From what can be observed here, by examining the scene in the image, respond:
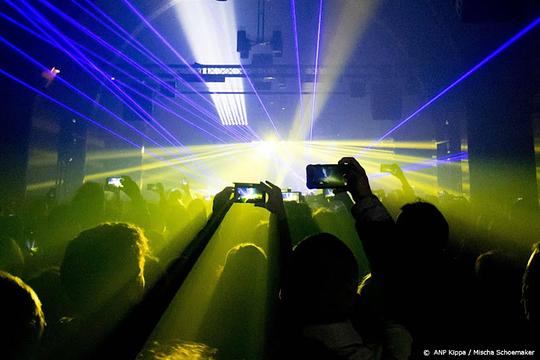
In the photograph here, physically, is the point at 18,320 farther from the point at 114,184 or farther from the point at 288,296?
the point at 114,184

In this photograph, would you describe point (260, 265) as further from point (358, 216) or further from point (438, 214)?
point (438, 214)

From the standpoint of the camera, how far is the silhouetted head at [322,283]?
1.16 meters

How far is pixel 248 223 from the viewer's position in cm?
539

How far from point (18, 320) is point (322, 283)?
1.03m

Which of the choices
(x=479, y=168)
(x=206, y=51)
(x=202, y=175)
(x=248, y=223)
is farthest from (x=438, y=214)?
(x=202, y=175)

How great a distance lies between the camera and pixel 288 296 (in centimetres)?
121

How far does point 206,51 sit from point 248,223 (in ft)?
39.1

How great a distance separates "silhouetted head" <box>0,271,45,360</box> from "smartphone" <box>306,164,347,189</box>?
1377 millimetres

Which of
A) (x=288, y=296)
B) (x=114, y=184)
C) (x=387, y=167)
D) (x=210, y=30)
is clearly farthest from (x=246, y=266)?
(x=210, y=30)

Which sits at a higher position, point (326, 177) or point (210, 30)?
point (210, 30)

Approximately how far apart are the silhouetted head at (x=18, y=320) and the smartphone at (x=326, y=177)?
4.52 ft

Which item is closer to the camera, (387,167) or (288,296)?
(288,296)

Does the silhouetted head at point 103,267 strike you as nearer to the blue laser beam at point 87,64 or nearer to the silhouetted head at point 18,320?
the silhouetted head at point 18,320

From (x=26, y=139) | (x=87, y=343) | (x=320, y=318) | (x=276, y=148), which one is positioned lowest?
(x=87, y=343)
